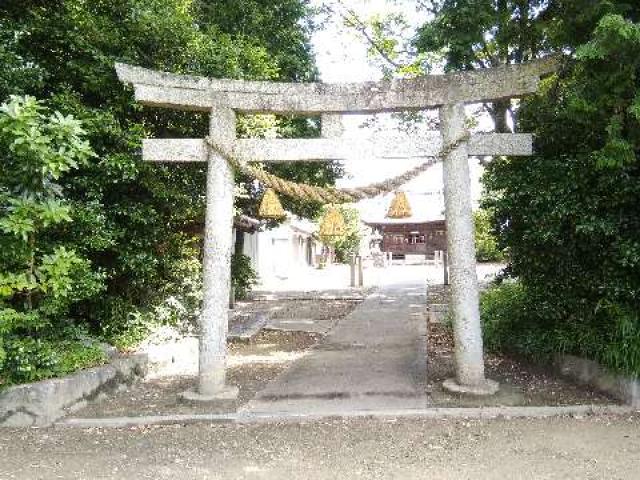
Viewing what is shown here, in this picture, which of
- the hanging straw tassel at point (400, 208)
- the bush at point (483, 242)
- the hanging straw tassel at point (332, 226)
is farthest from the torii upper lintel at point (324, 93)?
the bush at point (483, 242)

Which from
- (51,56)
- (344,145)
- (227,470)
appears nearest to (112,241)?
(51,56)

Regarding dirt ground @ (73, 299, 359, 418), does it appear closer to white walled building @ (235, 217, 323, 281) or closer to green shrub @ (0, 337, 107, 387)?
green shrub @ (0, 337, 107, 387)

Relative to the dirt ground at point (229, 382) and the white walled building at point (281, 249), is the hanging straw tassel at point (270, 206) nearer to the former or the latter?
the dirt ground at point (229, 382)

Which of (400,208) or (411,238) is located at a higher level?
(411,238)

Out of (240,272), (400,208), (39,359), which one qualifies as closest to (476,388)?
(39,359)

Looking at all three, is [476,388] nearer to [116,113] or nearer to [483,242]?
[116,113]

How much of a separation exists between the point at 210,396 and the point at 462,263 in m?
3.31

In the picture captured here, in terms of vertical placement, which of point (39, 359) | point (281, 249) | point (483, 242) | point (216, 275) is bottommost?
point (39, 359)

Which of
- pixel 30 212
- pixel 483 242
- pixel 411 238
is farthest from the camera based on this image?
pixel 411 238

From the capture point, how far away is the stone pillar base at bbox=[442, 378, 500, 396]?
6020mm

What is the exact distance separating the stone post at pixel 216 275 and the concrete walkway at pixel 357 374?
0.56 metres

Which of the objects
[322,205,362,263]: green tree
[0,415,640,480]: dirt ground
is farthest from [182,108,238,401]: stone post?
[322,205,362,263]: green tree

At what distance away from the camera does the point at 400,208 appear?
10945mm

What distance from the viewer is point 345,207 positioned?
35.8m
